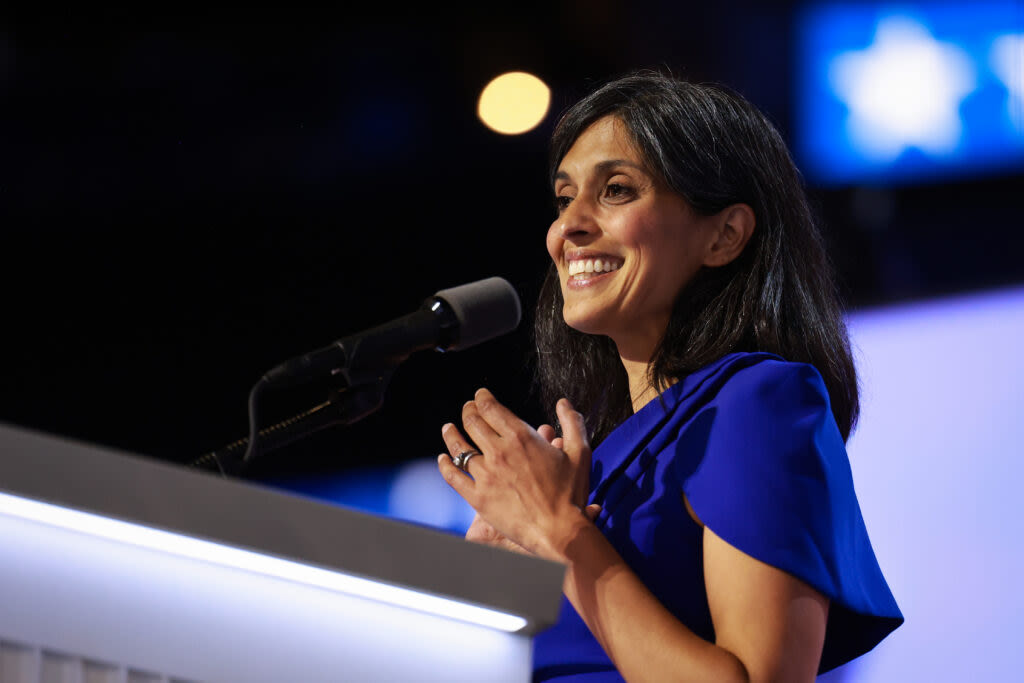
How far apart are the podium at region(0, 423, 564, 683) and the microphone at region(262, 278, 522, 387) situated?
0.37 m

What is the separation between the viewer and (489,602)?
0.81 meters

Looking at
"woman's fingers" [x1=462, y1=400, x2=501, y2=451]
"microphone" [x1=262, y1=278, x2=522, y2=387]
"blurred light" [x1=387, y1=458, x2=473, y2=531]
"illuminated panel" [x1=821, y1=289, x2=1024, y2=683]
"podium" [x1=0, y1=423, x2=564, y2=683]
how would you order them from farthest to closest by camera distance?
"blurred light" [x1=387, y1=458, x2=473, y2=531] < "illuminated panel" [x1=821, y1=289, x2=1024, y2=683] < "woman's fingers" [x1=462, y1=400, x2=501, y2=451] < "microphone" [x1=262, y1=278, x2=522, y2=387] < "podium" [x1=0, y1=423, x2=564, y2=683]

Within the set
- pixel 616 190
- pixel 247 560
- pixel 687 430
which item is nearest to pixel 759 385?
pixel 687 430

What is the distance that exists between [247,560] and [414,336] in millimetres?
488

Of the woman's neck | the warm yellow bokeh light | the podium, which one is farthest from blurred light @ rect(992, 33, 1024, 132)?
the podium

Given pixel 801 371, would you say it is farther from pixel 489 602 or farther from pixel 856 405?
pixel 489 602

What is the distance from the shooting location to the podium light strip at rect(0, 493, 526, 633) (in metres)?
0.77

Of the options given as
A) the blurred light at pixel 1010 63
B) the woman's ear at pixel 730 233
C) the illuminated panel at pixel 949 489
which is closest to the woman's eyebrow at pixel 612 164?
the woman's ear at pixel 730 233

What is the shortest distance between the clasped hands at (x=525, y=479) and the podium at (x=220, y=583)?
14.5 inches

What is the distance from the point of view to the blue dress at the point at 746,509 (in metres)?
1.23

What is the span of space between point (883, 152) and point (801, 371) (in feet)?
7.09

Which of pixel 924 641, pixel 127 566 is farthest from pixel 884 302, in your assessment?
pixel 127 566

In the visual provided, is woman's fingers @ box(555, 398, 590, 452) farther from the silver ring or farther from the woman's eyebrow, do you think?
the woman's eyebrow

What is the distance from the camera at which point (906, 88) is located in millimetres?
3371
